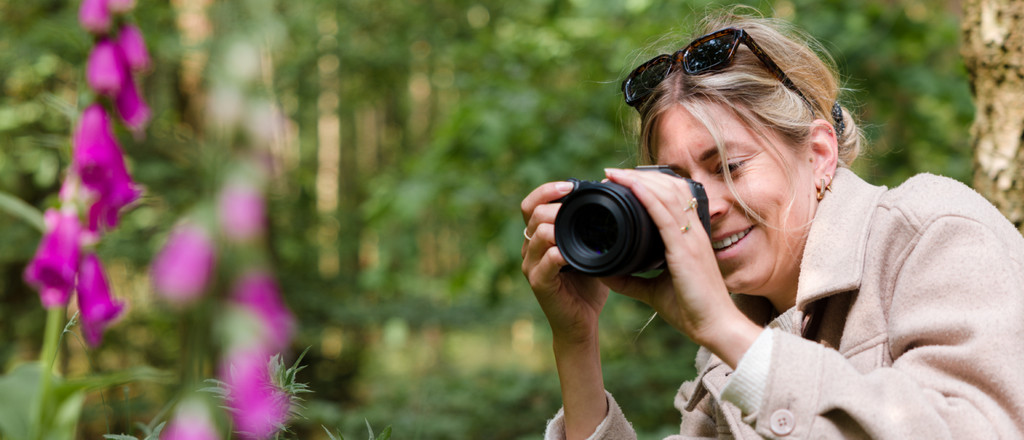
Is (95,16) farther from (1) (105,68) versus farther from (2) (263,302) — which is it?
(2) (263,302)

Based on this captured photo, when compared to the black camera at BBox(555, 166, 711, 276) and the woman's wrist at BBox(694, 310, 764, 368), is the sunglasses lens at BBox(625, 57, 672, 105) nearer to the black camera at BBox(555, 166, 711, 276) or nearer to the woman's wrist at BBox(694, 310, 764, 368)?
the black camera at BBox(555, 166, 711, 276)

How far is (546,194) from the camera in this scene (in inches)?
50.3

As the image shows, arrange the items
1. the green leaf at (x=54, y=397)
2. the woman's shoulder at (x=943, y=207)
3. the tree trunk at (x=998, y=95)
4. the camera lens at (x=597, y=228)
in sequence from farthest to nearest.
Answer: the tree trunk at (x=998, y=95) → the camera lens at (x=597, y=228) → the woman's shoulder at (x=943, y=207) → the green leaf at (x=54, y=397)

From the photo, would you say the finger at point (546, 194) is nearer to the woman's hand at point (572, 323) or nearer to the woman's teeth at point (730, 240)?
the woman's hand at point (572, 323)

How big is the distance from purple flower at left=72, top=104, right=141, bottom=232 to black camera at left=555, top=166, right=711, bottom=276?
0.60 m

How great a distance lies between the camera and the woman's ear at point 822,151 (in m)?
1.29

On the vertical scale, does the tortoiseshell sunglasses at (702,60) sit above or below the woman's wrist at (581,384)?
above

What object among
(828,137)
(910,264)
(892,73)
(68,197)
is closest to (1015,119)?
(828,137)

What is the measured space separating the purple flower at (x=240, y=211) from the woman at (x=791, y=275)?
0.69 m

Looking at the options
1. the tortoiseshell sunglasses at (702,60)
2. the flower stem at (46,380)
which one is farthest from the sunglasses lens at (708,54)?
the flower stem at (46,380)

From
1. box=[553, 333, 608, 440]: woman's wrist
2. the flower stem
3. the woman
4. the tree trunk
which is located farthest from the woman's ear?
the flower stem

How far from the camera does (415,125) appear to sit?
1046 centimetres

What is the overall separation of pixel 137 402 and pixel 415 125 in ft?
21.4

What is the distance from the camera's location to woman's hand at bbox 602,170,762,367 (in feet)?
3.17
